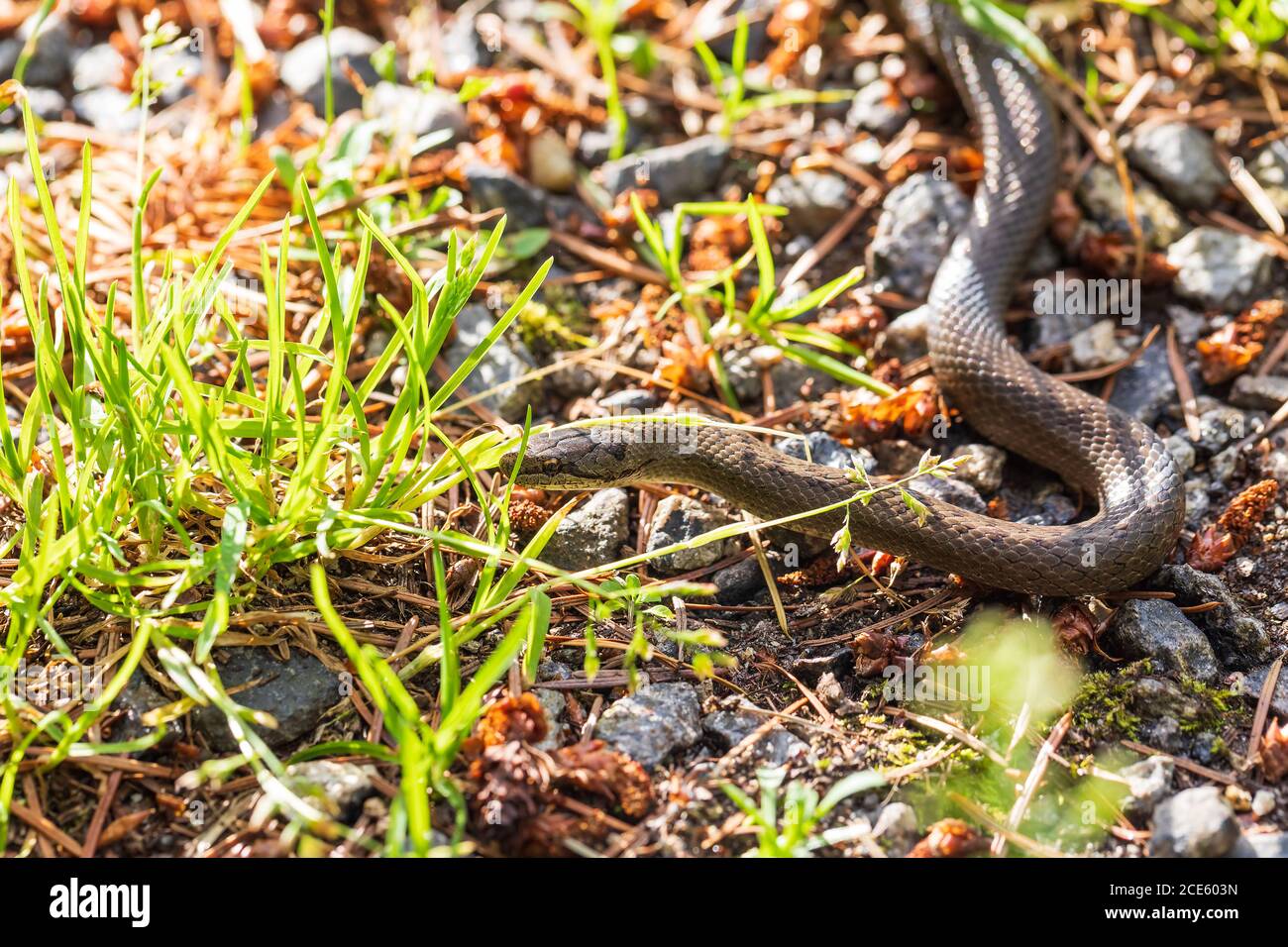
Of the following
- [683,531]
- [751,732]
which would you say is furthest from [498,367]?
[751,732]

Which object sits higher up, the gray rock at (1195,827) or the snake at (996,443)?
the snake at (996,443)

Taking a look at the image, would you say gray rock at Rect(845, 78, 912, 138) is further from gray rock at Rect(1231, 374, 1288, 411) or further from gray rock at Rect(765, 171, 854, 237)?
gray rock at Rect(1231, 374, 1288, 411)

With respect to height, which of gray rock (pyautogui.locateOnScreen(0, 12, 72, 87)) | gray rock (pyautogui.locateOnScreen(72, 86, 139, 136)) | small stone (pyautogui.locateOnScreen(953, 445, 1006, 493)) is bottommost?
small stone (pyautogui.locateOnScreen(953, 445, 1006, 493))

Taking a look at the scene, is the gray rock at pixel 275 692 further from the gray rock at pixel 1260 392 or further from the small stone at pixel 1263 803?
the gray rock at pixel 1260 392

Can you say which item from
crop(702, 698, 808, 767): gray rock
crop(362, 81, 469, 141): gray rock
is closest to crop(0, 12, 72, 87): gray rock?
crop(362, 81, 469, 141): gray rock

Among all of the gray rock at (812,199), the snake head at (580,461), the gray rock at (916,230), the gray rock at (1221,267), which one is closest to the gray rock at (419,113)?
the gray rock at (812,199)

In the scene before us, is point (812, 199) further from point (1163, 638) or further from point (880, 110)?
point (1163, 638)
